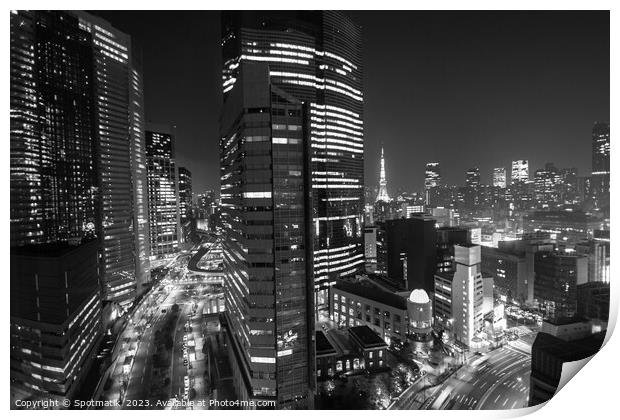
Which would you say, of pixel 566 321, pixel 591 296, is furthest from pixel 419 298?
pixel 591 296

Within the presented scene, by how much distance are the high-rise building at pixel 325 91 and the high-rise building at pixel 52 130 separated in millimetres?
9180

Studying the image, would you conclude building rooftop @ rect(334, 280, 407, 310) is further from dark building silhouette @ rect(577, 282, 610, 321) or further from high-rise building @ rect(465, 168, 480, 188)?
high-rise building @ rect(465, 168, 480, 188)

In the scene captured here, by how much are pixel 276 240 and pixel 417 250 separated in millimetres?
17234

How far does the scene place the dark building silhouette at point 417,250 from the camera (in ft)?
81.4

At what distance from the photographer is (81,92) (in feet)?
68.8

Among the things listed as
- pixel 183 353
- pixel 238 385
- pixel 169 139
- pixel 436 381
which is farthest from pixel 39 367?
pixel 169 139

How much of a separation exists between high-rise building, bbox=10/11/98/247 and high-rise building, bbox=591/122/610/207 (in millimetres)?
20546

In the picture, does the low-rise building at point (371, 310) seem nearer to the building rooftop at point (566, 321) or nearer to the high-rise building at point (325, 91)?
the high-rise building at point (325, 91)

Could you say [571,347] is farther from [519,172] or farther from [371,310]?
[519,172]

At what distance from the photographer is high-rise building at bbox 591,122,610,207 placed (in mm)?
9750

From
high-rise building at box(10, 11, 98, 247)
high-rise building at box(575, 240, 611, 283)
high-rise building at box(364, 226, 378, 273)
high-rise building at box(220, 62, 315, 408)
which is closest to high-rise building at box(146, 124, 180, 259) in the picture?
high-rise building at box(10, 11, 98, 247)

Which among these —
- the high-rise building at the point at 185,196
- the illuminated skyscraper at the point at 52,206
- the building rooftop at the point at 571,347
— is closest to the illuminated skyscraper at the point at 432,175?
the building rooftop at the point at 571,347

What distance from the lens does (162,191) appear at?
130 ft

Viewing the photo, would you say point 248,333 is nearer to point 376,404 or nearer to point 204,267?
point 376,404
